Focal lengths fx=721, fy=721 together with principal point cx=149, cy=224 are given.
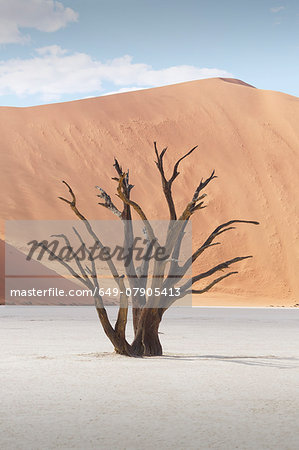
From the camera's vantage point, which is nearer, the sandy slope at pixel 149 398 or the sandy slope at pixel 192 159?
the sandy slope at pixel 149 398

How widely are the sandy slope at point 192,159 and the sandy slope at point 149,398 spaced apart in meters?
44.6

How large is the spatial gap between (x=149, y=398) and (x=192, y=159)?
66.2 m

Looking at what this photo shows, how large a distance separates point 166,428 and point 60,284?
41.5 meters

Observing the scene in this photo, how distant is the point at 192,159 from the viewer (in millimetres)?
73438

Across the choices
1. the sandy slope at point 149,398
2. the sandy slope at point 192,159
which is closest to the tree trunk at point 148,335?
the sandy slope at point 149,398

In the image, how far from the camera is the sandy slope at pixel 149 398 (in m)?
5.84

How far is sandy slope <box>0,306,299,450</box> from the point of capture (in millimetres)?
5838

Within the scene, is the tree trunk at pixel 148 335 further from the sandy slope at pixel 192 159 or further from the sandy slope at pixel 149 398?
the sandy slope at pixel 192 159

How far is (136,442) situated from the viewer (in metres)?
5.69

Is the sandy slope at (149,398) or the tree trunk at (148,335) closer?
the sandy slope at (149,398)

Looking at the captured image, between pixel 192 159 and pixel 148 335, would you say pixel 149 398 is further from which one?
pixel 192 159

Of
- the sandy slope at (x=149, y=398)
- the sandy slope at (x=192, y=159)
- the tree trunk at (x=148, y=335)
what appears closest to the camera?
the sandy slope at (x=149, y=398)

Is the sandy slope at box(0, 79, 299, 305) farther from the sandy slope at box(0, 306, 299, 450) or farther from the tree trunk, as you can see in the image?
the sandy slope at box(0, 306, 299, 450)

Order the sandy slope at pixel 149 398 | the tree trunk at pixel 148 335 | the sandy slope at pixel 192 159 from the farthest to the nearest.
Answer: the sandy slope at pixel 192 159 < the tree trunk at pixel 148 335 < the sandy slope at pixel 149 398
